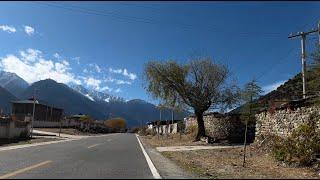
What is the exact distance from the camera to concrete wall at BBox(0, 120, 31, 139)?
1726 inches

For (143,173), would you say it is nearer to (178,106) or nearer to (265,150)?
(265,150)

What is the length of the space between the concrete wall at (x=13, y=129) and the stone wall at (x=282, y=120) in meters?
24.7

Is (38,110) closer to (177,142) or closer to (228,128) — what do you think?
(177,142)

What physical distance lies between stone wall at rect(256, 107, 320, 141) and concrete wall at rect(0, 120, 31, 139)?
81.1 ft

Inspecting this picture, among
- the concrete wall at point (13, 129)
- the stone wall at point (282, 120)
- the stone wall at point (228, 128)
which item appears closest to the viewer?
the stone wall at point (282, 120)

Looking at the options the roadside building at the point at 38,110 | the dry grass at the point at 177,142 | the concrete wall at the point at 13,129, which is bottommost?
the dry grass at the point at 177,142

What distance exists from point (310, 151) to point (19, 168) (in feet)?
34.6

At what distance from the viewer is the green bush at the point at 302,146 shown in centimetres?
1778

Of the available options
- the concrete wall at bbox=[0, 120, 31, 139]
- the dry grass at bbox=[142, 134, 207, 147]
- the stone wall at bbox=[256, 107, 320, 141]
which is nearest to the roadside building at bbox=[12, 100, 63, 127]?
the concrete wall at bbox=[0, 120, 31, 139]

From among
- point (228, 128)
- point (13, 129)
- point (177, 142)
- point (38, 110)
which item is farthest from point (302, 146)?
point (38, 110)

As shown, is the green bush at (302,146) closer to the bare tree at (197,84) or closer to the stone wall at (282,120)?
the stone wall at (282,120)

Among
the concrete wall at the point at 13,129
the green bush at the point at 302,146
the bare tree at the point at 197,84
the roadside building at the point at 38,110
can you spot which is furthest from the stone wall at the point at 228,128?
the roadside building at the point at 38,110

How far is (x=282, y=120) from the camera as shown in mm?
25188

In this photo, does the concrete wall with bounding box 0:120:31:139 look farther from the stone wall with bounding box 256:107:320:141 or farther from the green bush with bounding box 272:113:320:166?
the green bush with bounding box 272:113:320:166
